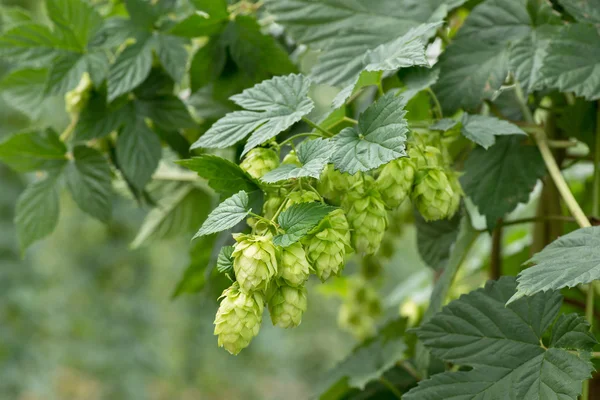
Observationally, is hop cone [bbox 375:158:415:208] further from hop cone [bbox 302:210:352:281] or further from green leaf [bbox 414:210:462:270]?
green leaf [bbox 414:210:462:270]

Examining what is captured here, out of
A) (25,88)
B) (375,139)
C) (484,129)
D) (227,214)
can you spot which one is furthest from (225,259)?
A: (25,88)

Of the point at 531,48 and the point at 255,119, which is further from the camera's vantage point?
the point at 531,48

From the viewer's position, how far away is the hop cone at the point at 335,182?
507mm

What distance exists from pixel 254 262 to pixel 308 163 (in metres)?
0.08

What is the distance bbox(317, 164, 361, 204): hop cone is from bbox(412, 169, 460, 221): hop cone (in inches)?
2.0

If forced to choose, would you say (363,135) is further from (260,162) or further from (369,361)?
(369,361)

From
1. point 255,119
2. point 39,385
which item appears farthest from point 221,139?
point 39,385

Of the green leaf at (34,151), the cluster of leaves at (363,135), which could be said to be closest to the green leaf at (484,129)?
the cluster of leaves at (363,135)

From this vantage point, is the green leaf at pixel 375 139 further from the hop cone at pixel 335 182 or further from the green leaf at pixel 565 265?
the green leaf at pixel 565 265

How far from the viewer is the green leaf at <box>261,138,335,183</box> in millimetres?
452

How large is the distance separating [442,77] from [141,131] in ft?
1.13

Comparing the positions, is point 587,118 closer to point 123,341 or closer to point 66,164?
point 66,164

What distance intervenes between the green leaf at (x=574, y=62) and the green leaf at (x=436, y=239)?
211 mm

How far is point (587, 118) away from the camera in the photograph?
0.69 meters
